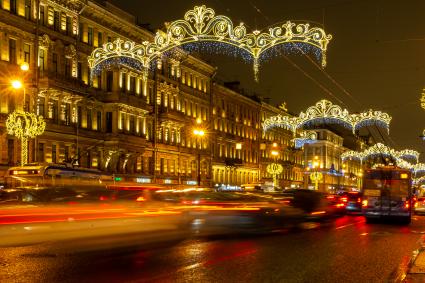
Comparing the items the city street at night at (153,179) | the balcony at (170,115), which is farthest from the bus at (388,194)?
the balcony at (170,115)

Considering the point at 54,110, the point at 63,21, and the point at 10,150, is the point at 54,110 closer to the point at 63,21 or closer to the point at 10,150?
the point at 10,150

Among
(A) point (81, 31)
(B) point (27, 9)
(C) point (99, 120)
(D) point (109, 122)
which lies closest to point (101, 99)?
(C) point (99, 120)

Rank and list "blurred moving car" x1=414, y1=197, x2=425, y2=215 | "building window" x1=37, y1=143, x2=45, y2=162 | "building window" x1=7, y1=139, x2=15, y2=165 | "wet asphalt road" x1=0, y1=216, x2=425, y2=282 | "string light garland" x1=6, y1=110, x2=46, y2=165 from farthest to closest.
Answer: "blurred moving car" x1=414, y1=197, x2=425, y2=215 < "building window" x1=37, y1=143, x2=45, y2=162 < "building window" x1=7, y1=139, x2=15, y2=165 < "string light garland" x1=6, y1=110, x2=46, y2=165 < "wet asphalt road" x1=0, y1=216, x2=425, y2=282

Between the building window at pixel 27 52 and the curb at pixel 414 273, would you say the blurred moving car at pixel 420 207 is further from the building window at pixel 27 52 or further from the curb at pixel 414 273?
the curb at pixel 414 273

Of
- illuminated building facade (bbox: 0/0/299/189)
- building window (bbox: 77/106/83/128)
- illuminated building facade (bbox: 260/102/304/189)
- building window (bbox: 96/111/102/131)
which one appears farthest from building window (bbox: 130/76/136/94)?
illuminated building facade (bbox: 260/102/304/189)

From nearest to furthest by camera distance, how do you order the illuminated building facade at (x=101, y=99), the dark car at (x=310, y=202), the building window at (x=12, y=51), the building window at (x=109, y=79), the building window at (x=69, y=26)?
the dark car at (x=310, y=202)
the building window at (x=12, y=51)
the illuminated building facade at (x=101, y=99)
the building window at (x=69, y=26)
the building window at (x=109, y=79)

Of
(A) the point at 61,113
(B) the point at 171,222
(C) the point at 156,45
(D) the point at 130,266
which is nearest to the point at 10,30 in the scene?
(A) the point at 61,113

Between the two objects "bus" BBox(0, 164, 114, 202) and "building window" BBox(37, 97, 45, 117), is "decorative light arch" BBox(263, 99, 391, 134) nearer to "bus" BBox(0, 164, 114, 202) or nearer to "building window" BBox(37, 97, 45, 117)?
"bus" BBox(0, 164, 114, 202)

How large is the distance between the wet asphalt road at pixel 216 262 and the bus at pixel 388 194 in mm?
12456

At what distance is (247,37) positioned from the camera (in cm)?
2020

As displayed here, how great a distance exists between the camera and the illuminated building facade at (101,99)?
42.8 meters

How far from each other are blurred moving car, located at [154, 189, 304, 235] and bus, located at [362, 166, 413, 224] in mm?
8420

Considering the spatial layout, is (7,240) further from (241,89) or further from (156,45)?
(241,89)

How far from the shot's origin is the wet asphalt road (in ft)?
37.6
